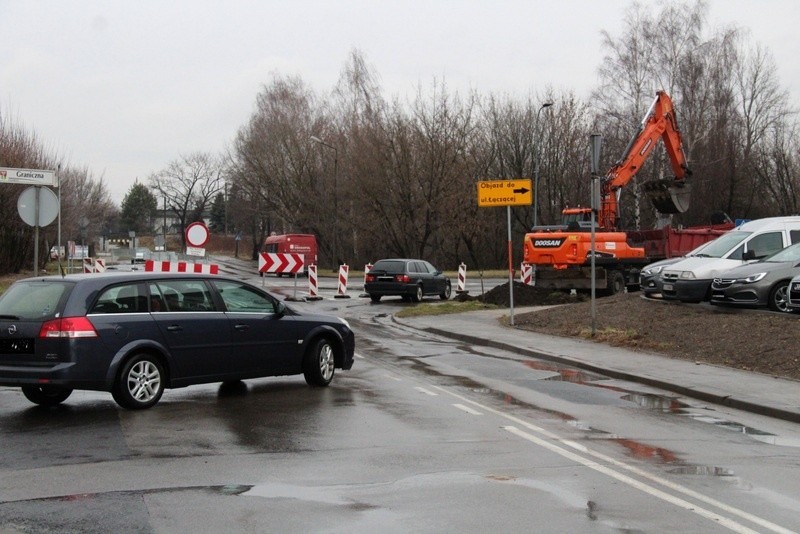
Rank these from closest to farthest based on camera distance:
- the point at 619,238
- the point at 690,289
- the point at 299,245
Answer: the point at 690,289, the point at 619,238, the point at 299,245

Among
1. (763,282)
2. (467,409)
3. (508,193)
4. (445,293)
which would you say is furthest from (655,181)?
(467,409)

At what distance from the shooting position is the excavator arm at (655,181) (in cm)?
2938

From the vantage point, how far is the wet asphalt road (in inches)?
235

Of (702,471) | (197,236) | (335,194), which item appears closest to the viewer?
(702,471)

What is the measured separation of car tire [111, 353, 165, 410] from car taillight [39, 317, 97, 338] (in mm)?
584

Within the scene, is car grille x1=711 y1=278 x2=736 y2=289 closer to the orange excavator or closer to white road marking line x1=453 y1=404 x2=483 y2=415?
white road marking line x1=453 y1=404 x2=483 y2=415

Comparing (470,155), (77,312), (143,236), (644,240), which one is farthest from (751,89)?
(143,236)

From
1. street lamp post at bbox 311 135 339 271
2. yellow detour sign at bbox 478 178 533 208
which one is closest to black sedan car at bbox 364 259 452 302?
yellow detour sign at bbox 478 178 533 208

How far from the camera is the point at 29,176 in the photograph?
18.3 m

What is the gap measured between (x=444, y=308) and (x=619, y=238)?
257 inches

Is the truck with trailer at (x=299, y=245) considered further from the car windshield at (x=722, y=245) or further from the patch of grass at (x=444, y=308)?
the car windshield at (x=722, y=245)

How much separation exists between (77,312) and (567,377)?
7.38 metres

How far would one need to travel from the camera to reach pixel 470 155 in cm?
6112

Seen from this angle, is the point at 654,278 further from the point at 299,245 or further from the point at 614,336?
the point at 299,245
